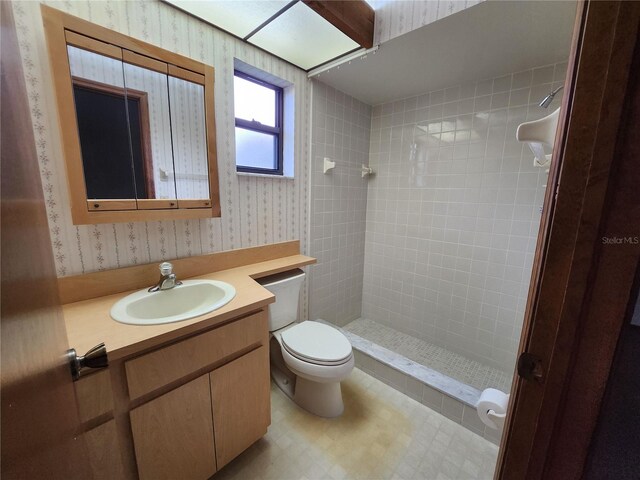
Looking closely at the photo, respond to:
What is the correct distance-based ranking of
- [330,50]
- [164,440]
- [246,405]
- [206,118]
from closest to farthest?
[164,440] < [246,405] < [206,118] < [330,50]

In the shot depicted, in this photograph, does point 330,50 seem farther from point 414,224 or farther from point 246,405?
point 246,405

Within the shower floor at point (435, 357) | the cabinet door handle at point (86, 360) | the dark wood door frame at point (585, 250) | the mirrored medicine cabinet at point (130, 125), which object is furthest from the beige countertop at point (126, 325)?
the shower floor at point (435, 357)

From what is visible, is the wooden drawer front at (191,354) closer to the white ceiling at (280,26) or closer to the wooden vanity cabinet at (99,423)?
the wooden vanity cabinet at (99,423)

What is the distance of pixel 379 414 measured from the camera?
59.3 inches

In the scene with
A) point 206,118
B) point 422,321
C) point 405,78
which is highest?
point 405,78

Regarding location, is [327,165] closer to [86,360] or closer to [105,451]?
[86,360]

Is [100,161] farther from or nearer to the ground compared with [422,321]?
farther from the ground

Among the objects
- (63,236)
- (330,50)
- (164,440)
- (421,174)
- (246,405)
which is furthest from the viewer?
(421,174)

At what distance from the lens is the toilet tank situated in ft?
5.09

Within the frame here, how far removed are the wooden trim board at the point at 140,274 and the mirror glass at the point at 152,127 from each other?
354mm

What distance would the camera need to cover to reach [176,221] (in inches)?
52.1

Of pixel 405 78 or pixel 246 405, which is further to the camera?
pixel 405 78

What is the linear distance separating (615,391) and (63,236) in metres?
1.66

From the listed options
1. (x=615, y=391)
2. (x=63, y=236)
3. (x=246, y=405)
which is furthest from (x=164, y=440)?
(x=615, y=391)
